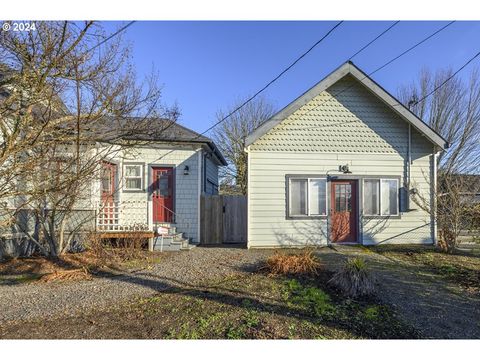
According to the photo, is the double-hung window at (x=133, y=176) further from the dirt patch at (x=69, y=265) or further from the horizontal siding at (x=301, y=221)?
the horizontal siding at (x=301, y=221)

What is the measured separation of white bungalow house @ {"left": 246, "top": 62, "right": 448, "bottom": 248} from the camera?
9.63 metres

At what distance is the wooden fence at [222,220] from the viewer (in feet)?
35.8

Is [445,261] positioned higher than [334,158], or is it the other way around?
[334,158]

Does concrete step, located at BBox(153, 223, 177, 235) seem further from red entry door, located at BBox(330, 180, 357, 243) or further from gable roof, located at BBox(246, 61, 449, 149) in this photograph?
red entry door, located at BBox(330, 180, 357, 243)

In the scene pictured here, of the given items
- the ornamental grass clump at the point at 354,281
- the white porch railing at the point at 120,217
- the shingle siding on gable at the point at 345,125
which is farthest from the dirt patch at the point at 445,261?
the white porch railing at the point at 120,217

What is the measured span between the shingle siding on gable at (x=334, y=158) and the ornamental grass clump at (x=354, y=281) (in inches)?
169

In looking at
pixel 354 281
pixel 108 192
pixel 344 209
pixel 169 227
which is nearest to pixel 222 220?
pixel 169 227

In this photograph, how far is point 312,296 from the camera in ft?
15.9

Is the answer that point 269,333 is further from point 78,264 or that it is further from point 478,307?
point 78,264

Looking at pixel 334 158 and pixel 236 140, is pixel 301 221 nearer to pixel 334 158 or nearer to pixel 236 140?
pixel 334 158

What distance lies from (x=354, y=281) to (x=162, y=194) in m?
7.73

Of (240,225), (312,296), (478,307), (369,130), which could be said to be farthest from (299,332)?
(369,130)

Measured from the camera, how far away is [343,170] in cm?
992

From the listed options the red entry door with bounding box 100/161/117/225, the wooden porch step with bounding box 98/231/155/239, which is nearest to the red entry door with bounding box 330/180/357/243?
the wooden porch step with bounding box 98/231/155/239
